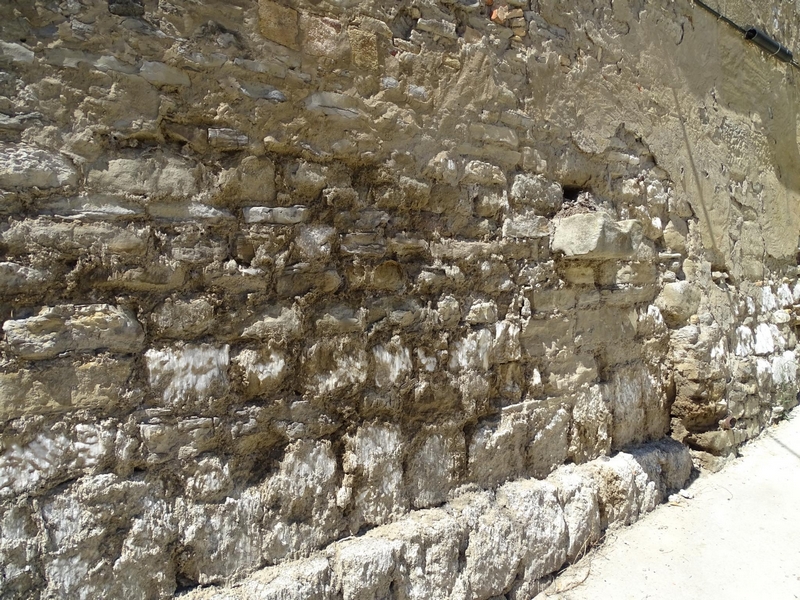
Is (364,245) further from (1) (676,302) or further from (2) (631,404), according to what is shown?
(1) (676,302)

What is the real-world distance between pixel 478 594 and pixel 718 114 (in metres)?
2.90

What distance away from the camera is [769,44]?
3.41 m

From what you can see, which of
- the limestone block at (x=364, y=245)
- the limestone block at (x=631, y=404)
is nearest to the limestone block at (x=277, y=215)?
the limestone block at (x=364, y=245)

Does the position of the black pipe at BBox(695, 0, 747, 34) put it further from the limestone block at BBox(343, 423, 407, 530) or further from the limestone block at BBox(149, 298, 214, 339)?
the limestone block at BBox(149, 298, 214, 339)

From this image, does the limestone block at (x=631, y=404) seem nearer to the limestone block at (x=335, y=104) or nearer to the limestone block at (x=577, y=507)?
the limestone block at (x=577, y=507)

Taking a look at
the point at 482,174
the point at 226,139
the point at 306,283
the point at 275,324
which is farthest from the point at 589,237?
the point at 226,139

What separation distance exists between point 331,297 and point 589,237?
1131 millimetres

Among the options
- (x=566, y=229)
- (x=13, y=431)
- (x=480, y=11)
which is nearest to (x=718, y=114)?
(x=566, y=229)

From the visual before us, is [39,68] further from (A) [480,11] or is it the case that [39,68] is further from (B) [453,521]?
(B) [453,521]

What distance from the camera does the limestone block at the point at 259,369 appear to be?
1.53 meters

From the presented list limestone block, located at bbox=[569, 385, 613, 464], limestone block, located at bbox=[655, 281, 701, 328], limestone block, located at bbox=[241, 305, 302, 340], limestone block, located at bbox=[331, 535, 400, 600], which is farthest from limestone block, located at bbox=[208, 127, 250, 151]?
limestone block, located at bbox=[655, 281, 701, 328]

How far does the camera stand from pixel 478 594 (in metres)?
1.82

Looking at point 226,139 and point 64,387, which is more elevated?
point 226,139

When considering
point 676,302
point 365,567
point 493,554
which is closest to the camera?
point 365,567
